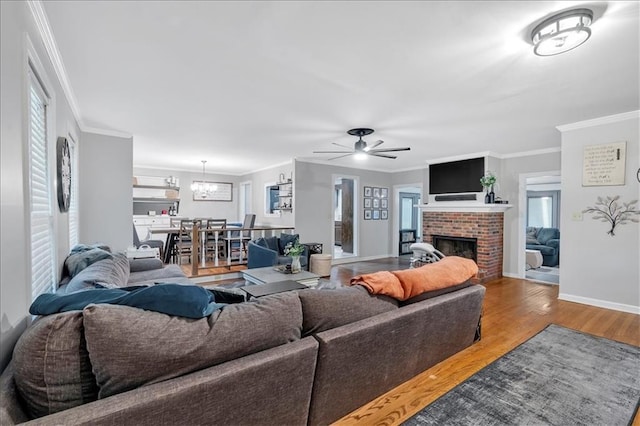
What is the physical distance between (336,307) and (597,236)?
407 centimetres

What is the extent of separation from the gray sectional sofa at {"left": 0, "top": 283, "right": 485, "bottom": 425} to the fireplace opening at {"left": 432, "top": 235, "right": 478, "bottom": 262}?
175 inches

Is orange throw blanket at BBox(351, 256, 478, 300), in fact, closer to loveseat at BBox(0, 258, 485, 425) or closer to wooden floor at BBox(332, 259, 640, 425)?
loveseat at BBox(0, 258, 485, 425)

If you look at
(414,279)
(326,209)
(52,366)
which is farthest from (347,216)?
(52,366)

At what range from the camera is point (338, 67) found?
94.3 inches

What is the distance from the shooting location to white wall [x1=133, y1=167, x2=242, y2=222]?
7.99 meters

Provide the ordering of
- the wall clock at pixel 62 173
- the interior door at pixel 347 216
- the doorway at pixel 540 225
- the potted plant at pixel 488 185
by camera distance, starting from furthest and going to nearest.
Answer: the interior door at pixel 347 216, the doorway at pixel 540 225, the potted plant at pixel 488 185, the wall clock at pixel 62 173

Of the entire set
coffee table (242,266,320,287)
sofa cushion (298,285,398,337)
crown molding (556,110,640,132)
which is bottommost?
coffee table (242,266,320,287)

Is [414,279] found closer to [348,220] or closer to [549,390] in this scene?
[549,390]

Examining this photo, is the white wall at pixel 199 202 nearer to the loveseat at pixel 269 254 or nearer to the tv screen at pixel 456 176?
the loveseat at pixel 269 254

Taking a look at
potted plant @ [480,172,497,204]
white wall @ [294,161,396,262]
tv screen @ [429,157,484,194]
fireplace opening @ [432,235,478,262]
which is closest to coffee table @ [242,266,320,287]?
white wall @ [294,161,396,262]

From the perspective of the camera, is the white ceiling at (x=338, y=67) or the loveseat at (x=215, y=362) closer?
the loveseat at (x=215, y=362)

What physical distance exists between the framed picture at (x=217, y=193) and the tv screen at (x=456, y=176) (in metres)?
5.83

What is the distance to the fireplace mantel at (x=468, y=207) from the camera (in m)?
5.36

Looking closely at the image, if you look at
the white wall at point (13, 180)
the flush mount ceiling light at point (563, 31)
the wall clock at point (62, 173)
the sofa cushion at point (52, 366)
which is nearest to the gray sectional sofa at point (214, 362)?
the sofa cushion at point (52, 366)
